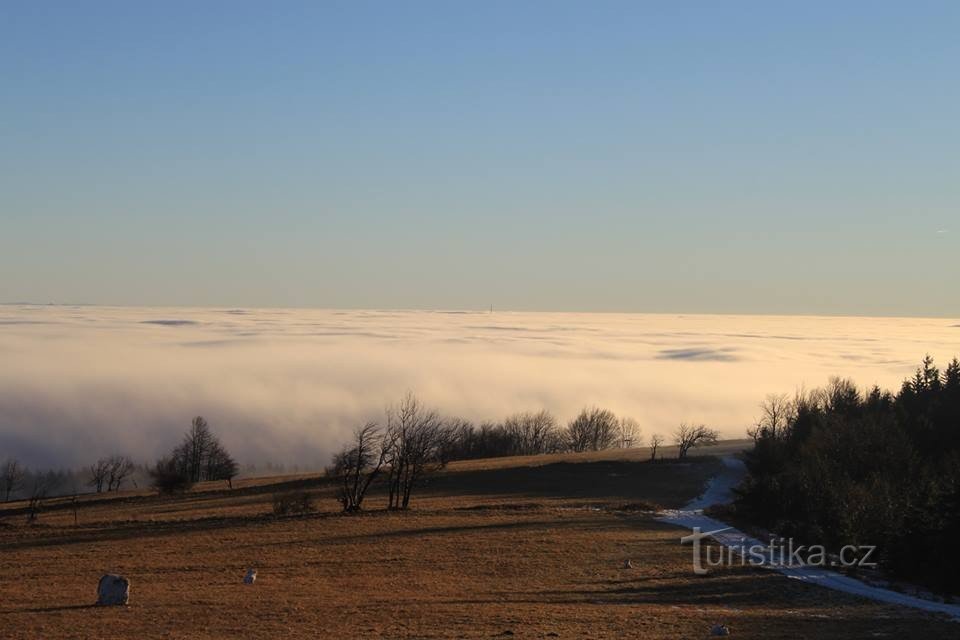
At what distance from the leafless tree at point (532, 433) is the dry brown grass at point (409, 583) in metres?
87.9

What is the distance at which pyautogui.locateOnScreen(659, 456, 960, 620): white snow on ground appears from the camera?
32438 millimetres

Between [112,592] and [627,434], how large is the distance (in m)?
151

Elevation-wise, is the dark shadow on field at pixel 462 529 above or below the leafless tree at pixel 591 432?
below

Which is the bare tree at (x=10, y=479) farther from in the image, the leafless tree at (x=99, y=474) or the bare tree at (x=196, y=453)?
the bare tree at (x=196, y=453)

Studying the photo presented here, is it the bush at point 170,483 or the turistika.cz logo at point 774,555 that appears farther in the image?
the bush at point 170,483

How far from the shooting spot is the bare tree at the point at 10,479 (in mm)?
107506

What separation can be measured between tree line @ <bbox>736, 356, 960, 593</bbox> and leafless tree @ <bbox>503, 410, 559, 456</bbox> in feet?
214

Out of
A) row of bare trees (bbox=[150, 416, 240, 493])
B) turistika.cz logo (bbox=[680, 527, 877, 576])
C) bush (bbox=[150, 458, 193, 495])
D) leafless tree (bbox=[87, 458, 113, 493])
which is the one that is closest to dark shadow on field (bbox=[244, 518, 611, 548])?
turistika.cz logo (bbox=[680, 527, 877, 576])

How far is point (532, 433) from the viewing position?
16362 cm

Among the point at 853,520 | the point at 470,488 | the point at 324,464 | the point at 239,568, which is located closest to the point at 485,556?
the point at 239,568

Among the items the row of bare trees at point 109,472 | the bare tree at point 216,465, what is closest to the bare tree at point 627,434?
the bare tree at point 216,465

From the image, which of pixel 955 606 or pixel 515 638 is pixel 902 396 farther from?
pixel 515 638

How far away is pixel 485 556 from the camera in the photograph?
4403 centimetres

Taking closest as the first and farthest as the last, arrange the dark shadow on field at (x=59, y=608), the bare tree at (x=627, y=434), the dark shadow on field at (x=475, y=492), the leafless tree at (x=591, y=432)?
the dark shadow on field at (x=59, y=608) → the dark shadow on field at (x=475, y=492) → the leafless tree at (x=591, y=432) → the bare tree at (x=627, y=434)
